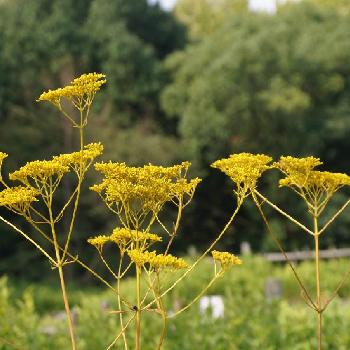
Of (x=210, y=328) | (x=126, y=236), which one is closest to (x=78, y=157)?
(x=126, y=236)

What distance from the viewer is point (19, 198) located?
2.13 metres

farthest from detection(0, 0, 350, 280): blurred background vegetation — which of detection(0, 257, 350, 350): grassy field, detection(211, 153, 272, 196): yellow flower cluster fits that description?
detection(211, 153, 272, 196): yellow flower cluster

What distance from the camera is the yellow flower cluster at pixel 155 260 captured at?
6.73 feet

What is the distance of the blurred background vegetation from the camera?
19.5 metres

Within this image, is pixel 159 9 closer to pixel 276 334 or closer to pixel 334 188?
A: pixel 276 334

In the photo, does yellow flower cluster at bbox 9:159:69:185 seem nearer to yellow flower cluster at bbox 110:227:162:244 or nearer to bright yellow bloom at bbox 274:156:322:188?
yellow flower cluster at bbox 110:227:162:244

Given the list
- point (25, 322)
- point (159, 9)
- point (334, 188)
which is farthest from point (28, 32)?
point (334, 188)

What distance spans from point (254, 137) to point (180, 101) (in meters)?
2.03

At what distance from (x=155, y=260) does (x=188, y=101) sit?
1941 cm

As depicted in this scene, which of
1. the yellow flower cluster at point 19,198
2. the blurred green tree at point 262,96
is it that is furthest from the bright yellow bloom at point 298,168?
the blurred green tree at point 262,96

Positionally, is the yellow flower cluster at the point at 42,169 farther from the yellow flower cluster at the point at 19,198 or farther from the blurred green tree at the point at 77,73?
the blurred green tree at the point at 77,73

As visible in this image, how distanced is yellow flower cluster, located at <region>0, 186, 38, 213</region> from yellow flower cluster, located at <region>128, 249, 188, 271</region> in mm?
287

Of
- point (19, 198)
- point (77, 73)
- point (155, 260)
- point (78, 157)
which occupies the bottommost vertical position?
point (155, 260)

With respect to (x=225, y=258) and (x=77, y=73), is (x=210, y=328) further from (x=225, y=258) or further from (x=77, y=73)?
(x=77, y=73)
